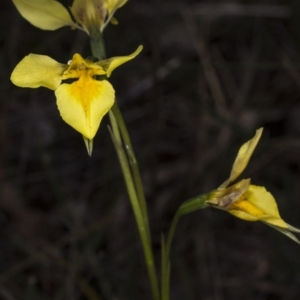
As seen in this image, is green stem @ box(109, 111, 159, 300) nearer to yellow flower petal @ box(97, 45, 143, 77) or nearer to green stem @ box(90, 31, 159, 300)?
green stem @ box(90, 31, 159, 300)

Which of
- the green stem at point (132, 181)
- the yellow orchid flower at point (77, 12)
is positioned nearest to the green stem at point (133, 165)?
the green stem at point (132, 181)

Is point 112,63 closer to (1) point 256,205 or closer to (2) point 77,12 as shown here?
(2) point 77,12

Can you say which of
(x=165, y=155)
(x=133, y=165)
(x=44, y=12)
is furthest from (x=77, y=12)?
(x=165, y=155)

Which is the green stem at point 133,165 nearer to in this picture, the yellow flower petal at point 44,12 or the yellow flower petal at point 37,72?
the yellow flower petal at point 37,72

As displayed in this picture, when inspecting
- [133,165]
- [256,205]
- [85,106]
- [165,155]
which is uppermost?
[85,106]

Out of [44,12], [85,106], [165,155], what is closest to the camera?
[85,106]

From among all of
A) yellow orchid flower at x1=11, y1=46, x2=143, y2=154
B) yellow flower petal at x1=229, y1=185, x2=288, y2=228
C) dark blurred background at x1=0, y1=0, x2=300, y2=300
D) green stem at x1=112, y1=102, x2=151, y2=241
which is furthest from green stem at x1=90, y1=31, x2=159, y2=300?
dark blurred background at x1=0, y1=0, x2=300, y2=300

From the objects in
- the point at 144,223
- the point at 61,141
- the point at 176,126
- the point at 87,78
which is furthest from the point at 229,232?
the point at 87,78
